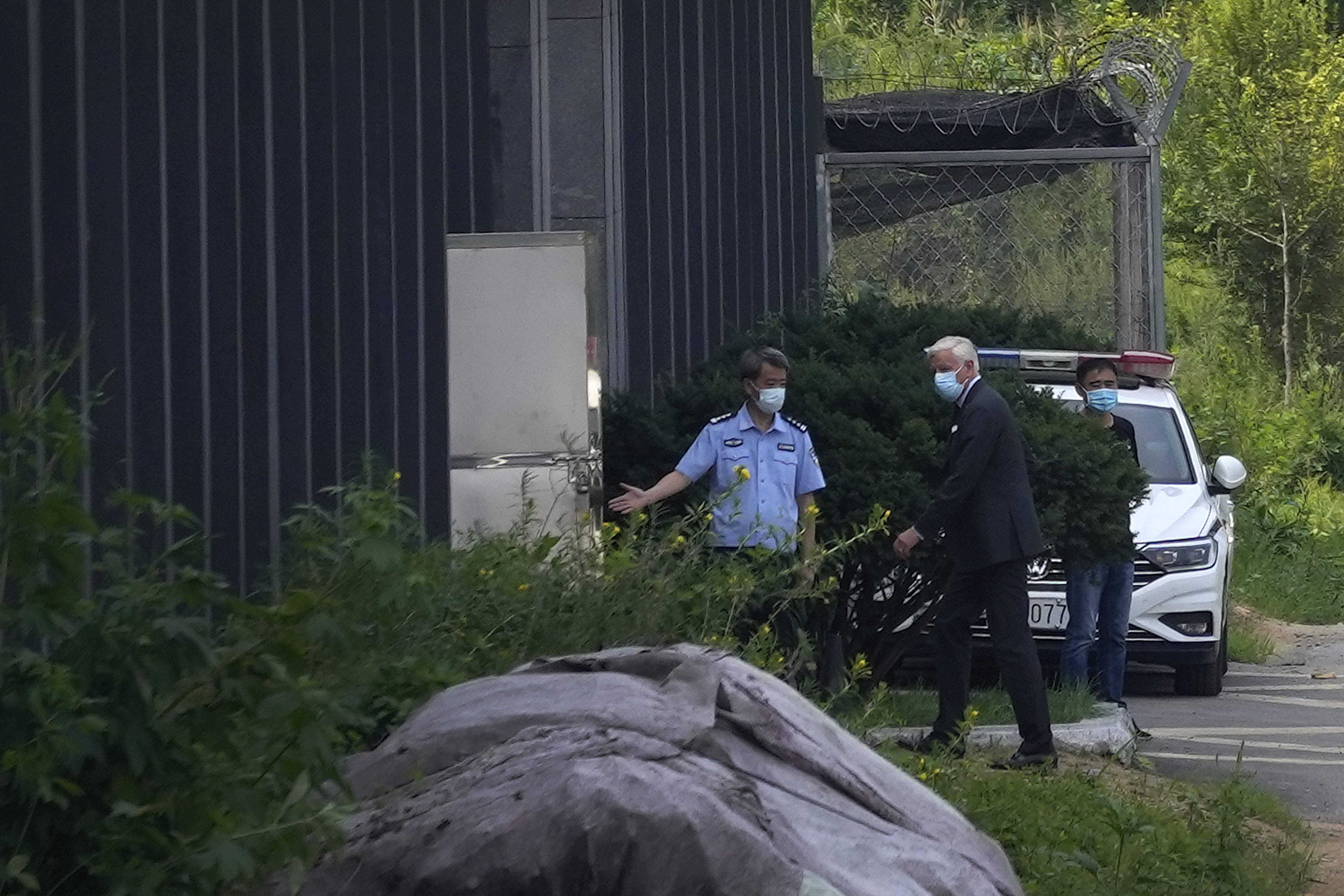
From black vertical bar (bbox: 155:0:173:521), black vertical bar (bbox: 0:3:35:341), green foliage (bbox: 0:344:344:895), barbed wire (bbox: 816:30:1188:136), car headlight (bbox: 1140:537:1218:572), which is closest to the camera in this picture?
green foliage (bbox: 0:344:344:895)

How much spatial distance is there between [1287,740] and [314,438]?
5.75 m

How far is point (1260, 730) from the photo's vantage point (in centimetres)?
1101

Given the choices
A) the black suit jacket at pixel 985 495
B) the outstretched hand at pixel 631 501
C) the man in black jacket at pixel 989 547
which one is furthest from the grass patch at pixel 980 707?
the outstretched hand at pixel 631 501

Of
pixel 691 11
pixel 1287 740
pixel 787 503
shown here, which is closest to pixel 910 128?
pixel 691 11

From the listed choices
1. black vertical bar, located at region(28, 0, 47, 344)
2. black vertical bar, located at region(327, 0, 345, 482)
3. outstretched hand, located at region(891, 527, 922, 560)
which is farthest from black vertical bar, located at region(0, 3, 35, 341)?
outstretched hand, located at region(891, 527, 922, 560)

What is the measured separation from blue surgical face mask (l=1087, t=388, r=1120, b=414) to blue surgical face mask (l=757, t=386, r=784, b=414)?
8.67 ft

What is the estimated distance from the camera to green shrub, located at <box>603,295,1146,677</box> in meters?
9.38

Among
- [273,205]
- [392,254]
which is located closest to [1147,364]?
[392,254]

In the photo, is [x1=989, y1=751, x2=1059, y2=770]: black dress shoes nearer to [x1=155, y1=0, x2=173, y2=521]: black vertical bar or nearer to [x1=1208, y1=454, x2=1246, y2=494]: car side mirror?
[x1=1208, y1=454, x2=1246, y2=494]: car side mirror

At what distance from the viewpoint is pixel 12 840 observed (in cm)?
348

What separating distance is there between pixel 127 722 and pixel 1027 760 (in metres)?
5.66

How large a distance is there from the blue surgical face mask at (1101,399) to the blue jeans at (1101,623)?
2.55 feet

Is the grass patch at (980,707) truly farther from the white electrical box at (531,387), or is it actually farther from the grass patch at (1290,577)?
the grass patch at (1290,577)

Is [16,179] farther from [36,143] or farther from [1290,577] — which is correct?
[1290,577]
